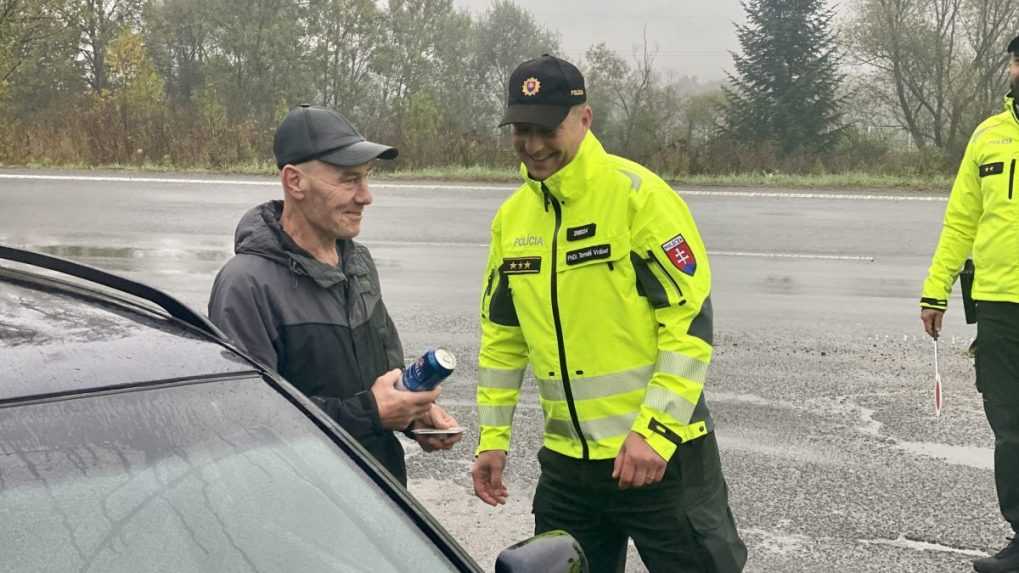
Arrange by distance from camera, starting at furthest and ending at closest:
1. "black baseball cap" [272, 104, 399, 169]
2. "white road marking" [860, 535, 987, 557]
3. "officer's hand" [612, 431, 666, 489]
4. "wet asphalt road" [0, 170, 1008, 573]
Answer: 1. "wet asphalt road" [0, 170, 1008, 573]
2. "white road marking" [860, 535, 987, 557]
3. "black baseball cap" [272, 104, 399, 169]
4. "officer's hand" [612, 431, 666, 489]

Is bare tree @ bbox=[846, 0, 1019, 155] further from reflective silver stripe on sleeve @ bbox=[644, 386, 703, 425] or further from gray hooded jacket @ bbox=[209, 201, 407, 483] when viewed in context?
gray hooded jacket @ bbox=[209, 201, 407, 483]

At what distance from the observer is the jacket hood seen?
9.82 feet

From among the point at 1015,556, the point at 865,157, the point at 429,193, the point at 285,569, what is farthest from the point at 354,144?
the point at 865,157

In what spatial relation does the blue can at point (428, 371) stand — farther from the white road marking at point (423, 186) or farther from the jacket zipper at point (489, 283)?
the white road marking at point (423, 186)

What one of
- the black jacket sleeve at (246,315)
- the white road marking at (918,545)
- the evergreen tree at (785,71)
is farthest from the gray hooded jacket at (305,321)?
the evergreen tree at (785,71)

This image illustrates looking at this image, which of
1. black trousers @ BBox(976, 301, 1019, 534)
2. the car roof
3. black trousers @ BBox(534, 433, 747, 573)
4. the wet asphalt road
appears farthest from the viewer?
the wet asphalt road

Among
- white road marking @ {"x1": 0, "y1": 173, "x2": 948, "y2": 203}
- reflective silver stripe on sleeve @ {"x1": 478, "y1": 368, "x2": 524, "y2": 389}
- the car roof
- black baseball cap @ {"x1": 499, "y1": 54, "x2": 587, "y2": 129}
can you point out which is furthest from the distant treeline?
the car roof

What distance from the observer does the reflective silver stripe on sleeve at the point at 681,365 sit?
9.43 feet

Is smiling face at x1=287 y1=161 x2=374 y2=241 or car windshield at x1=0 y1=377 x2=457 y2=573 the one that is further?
→ smiling face at x1=287 y1=161 x2=374 y2=241

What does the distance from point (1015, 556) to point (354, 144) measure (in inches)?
113

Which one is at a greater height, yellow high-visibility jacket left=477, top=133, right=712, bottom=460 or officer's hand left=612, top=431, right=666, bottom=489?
yellow high-visibility jacket left=477, top=133, right=712, bottom=460

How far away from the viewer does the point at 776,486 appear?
17.1 feet

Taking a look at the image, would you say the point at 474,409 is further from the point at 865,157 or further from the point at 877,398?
the point at 865,157

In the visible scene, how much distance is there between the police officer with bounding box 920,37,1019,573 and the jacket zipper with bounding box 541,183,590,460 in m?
1.98
